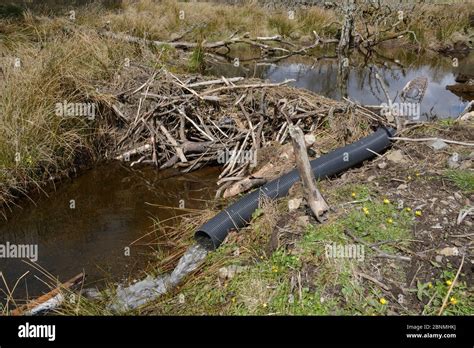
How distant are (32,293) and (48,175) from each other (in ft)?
7.04

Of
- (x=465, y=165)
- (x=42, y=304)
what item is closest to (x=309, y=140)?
(x=465, y=165)

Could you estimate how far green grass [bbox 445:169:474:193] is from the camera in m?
3.95

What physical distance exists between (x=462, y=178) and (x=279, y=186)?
68.1 inches

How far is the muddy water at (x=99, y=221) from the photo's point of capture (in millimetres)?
4230

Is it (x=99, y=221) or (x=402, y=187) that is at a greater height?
(x=402, y=187)

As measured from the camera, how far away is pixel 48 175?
5660mm

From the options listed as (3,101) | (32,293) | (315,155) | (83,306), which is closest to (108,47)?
(3,101)

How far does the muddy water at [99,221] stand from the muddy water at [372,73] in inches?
156

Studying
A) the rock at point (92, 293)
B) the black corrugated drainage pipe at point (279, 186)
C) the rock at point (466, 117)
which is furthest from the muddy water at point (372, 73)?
the rock at point (92, 293)

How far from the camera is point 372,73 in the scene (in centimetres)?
1162

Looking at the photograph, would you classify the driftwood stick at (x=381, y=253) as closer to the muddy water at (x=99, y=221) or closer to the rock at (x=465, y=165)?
the rock at (x=465, y=165)

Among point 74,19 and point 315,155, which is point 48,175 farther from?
point 74,19

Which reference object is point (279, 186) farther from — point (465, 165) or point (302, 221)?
point (465, 165)

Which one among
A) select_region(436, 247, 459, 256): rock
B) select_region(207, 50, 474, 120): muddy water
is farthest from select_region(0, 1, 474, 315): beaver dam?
select_region(207, 50, 474, 120): muddy water
